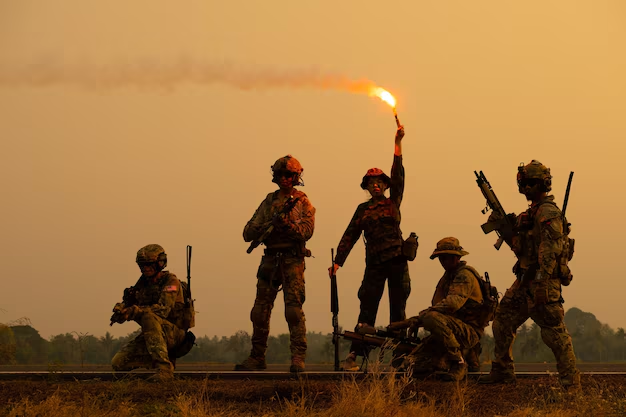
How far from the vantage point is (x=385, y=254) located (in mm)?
15039

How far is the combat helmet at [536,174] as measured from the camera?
1295cm

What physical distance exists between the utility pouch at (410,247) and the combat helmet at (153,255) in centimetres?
372

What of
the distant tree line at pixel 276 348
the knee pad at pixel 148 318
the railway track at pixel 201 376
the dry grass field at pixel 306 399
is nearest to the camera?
the dry grass field at pixel 306 399

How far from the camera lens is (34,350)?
4181cm

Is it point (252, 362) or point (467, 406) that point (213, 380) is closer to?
point (252, 362)

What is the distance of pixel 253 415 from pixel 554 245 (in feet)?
15.8

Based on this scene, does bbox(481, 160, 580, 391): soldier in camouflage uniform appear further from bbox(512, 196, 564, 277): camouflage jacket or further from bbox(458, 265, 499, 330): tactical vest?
bbox(458, 265, 499, 330): tactical vest

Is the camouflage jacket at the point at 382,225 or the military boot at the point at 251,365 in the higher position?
the camouflage jacket at the point at 382,225

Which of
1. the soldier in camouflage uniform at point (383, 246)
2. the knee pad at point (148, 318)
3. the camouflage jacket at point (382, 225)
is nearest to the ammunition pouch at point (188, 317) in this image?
the knee pad at point (148, 318)

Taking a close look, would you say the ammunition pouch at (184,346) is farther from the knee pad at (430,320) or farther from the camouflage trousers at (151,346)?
the knee pad at (430,320)

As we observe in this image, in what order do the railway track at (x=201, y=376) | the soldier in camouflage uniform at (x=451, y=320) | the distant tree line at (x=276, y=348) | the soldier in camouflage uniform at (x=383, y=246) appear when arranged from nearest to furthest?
1. the soldier in camouflage uniform at (x=451, y=320)
2. the railway track at (x=201, y=376)
3. the soldier in camouflage uniform at (x=383, y=246)
4. the distant tree line at (x=276, y=348)

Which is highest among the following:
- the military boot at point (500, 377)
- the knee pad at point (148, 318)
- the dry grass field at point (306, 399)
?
the knee pad at point (148, 318)

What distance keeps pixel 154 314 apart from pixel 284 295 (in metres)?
1.97

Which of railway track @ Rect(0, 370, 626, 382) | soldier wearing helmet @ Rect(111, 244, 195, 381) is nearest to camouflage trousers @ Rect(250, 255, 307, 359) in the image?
railway track @ Rect(0, 370, 626, 382)
